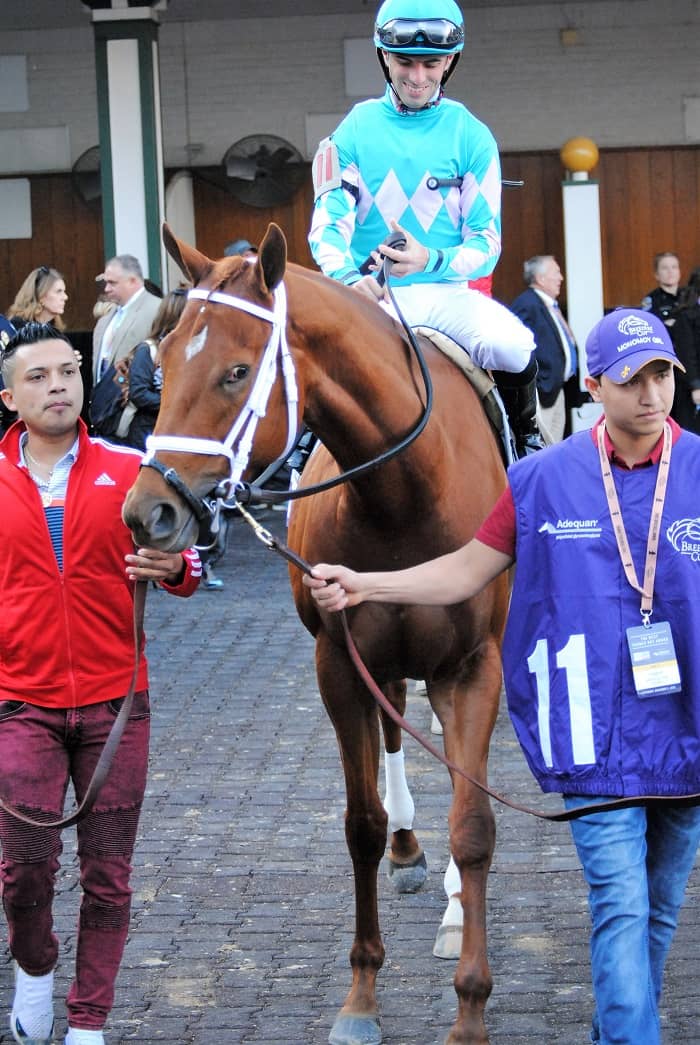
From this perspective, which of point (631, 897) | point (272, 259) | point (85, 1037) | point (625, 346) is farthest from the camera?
point (85, 1037)

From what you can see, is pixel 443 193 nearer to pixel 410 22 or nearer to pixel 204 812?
pixel 410 22

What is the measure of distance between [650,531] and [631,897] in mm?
774

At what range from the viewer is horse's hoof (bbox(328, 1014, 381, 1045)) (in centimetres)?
424

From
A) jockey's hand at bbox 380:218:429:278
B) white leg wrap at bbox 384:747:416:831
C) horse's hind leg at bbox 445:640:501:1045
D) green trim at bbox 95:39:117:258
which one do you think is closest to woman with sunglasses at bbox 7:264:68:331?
green trim at bbox 95:39:117:258

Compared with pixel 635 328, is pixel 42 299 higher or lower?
higher

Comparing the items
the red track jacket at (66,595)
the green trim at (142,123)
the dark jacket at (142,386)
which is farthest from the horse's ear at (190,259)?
the green trim at (142,123)

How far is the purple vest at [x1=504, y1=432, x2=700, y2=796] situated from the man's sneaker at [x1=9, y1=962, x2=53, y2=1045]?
1572 millimetres

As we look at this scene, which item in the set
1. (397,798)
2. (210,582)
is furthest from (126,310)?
(397,798)

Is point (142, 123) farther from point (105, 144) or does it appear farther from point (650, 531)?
point (650, 531)

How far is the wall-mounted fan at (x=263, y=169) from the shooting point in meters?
16.1

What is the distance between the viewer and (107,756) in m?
3.85

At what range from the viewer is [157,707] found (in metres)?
8.08

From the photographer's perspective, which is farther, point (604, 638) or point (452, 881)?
point (452, 881)

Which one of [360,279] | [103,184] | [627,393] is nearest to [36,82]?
[103,184]
